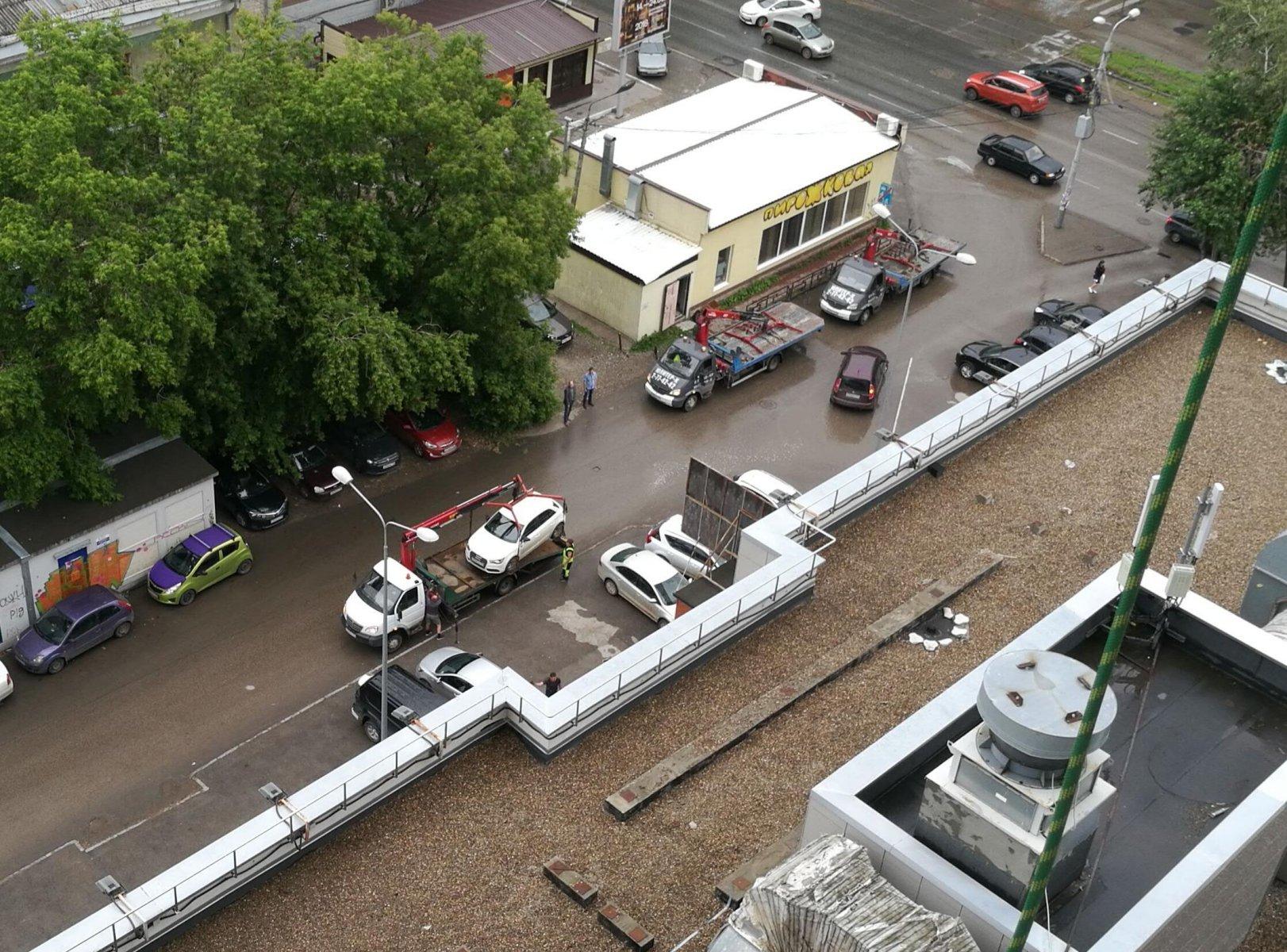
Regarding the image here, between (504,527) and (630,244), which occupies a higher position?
(630,244)

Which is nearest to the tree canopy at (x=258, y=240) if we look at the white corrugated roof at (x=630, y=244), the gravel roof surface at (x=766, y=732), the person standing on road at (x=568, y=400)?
the person standing on road at (x=568, y=400)

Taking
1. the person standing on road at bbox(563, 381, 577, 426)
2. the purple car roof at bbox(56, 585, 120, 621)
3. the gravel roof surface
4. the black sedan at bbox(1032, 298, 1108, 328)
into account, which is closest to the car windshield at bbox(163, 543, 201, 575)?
the purple car roof at bbox(56, 585, 120, 621)

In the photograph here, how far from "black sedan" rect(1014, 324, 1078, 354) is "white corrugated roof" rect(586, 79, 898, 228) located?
9.90 m

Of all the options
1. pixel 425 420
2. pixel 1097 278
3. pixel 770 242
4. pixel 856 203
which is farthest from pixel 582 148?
pixel 1097 278

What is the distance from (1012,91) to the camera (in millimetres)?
68062

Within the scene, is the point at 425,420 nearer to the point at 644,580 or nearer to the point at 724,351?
the point at 644,580

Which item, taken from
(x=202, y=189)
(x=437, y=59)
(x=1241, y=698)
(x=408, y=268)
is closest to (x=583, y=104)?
(x=437, y=59)

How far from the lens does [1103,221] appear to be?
61625mm

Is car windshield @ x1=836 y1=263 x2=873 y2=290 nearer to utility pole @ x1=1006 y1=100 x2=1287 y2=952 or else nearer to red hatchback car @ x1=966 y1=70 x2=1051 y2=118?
red hatchback car @ x1=966 y1=70 x2=1051 y2=118

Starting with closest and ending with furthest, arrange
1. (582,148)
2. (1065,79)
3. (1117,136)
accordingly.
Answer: (582,148) → (1117,136) → (1065,79)

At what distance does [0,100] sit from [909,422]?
2872cm

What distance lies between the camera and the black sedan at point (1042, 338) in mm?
51062

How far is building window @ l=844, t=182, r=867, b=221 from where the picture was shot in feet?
191

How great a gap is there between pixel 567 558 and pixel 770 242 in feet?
63.7
